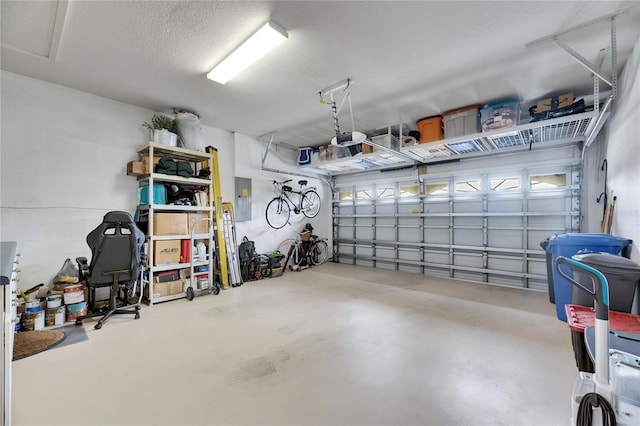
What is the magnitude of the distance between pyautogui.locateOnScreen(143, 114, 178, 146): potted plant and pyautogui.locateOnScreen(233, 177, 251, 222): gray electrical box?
158 cm

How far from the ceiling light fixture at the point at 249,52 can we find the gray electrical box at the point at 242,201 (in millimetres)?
2627

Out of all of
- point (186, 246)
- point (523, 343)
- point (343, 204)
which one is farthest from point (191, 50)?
point (343, 204)

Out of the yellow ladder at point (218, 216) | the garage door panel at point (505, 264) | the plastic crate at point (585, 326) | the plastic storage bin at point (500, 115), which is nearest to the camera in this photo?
the plastic crate at point (585, 326)

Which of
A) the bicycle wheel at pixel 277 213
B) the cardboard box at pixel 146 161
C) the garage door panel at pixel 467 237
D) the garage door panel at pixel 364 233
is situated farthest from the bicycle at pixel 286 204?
the garage door panel at pixel 467 237

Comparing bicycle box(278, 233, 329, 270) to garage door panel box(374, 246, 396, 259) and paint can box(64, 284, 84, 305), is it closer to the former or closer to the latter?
garage door panel box(374, 246, 396, 259)

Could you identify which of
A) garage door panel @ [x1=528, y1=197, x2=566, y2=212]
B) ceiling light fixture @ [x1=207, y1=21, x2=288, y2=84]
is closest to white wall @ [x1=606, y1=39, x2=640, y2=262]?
garage door panel @ [x1=528, y1=197, x2=566, y2=212]

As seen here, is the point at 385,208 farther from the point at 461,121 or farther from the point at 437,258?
the point at 461,121

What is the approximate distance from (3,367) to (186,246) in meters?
3.24

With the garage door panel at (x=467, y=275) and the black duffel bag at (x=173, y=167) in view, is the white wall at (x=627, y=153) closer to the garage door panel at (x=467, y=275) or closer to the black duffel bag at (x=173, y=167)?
the garage door panel at (x=467, y=275)

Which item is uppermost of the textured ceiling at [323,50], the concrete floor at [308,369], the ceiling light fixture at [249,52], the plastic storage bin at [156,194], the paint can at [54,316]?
the textured ceiling at [323,50]

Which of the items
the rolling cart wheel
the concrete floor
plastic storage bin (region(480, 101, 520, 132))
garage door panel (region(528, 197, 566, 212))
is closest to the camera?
the concrete floor

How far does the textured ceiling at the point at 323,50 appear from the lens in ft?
7.34

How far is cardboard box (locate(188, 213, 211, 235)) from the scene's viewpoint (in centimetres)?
436

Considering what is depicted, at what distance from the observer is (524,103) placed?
4.00m
